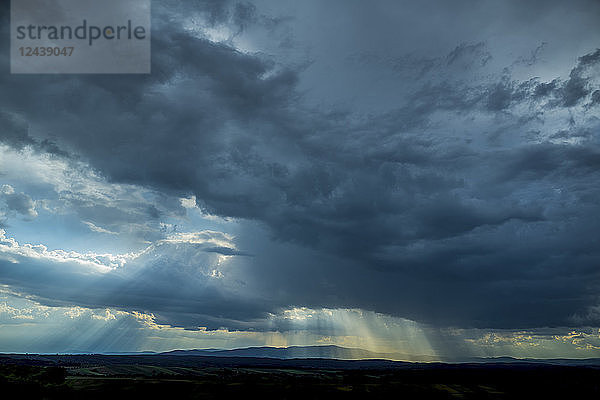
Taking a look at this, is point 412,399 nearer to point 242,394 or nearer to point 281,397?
point 281,397

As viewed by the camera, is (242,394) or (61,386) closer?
(61,386)

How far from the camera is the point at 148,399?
17950 centimetres

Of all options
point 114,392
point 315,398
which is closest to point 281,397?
point 315,398

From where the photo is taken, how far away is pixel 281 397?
634ft

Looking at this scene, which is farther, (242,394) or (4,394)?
(242,394)

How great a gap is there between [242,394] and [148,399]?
44.3 m

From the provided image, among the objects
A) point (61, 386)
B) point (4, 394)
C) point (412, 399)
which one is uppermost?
point (4, 394)

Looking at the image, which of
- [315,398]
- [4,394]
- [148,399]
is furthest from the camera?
[315,398]

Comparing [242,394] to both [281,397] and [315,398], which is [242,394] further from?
[315,398]

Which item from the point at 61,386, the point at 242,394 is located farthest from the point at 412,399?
the point at 61,386

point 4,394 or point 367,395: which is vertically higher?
point 4,394

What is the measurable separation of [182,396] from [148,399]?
1609cm

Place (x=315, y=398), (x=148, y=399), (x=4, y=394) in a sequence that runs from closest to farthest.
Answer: (x=4, y=394) < (x=148, y=399) < (x=315, y=398)

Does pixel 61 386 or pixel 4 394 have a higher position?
pixel 4 394
